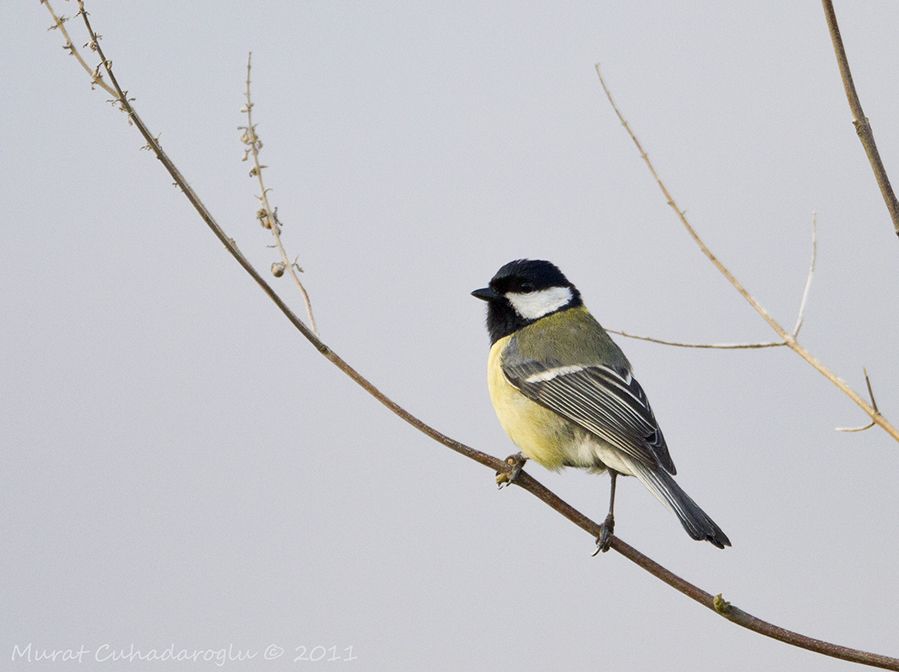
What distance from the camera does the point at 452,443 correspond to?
1960 mm

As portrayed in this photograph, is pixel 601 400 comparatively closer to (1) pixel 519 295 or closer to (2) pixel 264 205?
(1) pixel 519 295

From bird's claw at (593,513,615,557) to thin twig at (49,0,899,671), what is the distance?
3cm

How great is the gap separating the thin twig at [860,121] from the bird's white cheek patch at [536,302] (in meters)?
2.33

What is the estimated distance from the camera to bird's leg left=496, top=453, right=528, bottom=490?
7.63ft

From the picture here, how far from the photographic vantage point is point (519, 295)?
13.0ft

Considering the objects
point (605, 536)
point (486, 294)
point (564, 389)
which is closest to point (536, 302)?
point (486, 294)

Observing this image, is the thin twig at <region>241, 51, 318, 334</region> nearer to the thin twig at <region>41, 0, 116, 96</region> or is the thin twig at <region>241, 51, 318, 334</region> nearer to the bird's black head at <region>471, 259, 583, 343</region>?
the thin twig at <region>41, 0, 116, 96</region>

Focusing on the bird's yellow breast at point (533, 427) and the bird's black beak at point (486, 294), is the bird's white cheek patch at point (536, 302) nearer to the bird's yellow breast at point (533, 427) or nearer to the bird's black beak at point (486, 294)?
the bird's black beak at point (486, 294)

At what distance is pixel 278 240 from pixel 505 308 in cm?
185

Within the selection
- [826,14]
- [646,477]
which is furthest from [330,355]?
[646,477]

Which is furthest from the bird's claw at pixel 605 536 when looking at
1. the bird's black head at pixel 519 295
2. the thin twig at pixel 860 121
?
the bird's black head at pixel 519 295

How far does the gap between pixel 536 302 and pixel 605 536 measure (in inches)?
76.5

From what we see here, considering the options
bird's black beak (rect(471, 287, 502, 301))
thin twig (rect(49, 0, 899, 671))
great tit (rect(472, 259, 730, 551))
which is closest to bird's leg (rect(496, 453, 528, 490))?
thin twig (rect(49, 0, 899, 671))

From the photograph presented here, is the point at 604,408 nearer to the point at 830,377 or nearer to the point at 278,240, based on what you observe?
the point at 278,240
